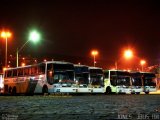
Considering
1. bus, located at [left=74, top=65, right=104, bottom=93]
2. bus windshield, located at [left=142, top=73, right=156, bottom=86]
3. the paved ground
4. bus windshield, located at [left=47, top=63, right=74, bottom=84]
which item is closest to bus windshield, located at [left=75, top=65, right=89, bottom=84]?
bus, located at [left=74, top=65, right=104, bottom=93]

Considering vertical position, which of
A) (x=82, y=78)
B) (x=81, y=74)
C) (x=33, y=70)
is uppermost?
(x=33, y=70)

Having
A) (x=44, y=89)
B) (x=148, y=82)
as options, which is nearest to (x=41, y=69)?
(x=44, y=89)

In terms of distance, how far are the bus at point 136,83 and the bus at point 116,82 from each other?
2.99 ft

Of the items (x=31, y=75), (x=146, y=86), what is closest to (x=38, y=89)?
(x=31, y=75)

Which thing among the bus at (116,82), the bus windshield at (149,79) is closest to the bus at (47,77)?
the bus at (116,82)

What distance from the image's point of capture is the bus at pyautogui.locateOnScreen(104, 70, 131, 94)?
152 ft

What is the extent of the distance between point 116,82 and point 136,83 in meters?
3.80

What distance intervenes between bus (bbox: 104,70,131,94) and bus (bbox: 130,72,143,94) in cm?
91

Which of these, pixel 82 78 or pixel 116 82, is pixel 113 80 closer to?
pixel 116 82

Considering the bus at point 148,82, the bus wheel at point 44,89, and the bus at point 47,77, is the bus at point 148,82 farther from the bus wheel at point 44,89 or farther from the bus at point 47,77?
the bus wheel at point 44,89

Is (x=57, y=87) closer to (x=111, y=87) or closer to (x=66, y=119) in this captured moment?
(x=111, y=87)

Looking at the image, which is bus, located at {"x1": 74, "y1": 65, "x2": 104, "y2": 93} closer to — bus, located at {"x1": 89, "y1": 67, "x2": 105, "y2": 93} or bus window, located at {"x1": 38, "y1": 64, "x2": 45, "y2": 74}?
bus, located at {"x1": 89, "y1": 67, "x2": 105, "y2": 93}

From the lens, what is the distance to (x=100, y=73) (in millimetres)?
43688

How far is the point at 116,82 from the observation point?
46.5 metres
